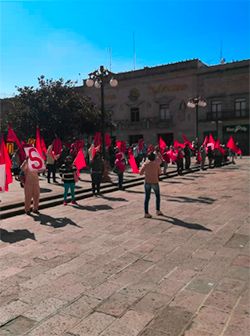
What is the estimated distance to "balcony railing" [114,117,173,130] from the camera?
4288cm

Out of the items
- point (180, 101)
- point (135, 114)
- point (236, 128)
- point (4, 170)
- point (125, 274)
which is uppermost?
point (180, 101)

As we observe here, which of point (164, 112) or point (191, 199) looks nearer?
point (191, 199)

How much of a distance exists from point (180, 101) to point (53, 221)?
35.9 metres

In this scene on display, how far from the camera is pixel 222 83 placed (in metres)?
39.6

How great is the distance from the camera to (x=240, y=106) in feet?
128

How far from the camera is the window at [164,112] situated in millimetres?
43347

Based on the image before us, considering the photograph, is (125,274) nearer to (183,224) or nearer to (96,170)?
(183,224)

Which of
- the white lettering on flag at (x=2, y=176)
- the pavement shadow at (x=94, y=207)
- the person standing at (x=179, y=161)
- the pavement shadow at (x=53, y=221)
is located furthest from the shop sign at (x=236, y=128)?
the white lettering on flag at (x=2, y=176)

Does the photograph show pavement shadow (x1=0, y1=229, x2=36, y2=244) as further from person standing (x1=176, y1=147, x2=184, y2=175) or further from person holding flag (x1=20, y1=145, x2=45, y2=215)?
person standing (x1=176, y1=147, x2=184, y2=175)

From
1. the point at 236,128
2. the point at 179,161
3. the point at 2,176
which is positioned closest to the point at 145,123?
the point at 236,128

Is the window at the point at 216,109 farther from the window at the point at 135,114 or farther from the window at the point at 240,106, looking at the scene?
the window at the point at 135,114

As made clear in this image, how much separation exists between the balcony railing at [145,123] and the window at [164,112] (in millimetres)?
531

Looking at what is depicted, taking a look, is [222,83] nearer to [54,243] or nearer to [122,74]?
[122,74]

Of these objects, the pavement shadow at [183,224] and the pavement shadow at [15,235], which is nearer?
the pavement shadow at [15,235]
